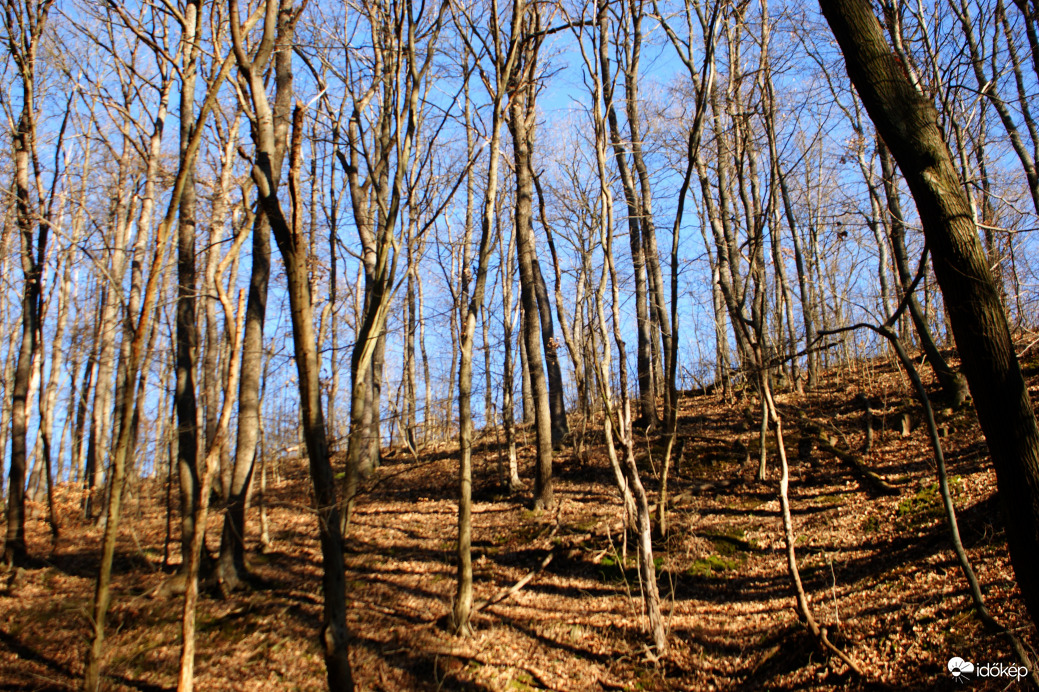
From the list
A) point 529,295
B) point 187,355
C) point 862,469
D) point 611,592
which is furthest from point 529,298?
point 862,469

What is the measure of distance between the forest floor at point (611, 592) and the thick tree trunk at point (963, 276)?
1706 millimetres

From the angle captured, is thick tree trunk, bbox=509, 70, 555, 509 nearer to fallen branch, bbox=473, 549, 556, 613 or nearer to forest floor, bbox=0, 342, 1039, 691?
forest floor, bbox=0, 342, 1039, 691

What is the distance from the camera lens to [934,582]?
20.1 ft

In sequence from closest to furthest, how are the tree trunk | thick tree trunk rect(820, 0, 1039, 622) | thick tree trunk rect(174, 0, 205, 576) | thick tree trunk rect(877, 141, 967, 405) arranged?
1. thick tree trunk rect(820, 0, 1039, 622)
2. thick tree trunk rect(174, 0, 205, 576)
3. thick tree trunk rect(877, 141, 967, 405)
4. the tree trunk

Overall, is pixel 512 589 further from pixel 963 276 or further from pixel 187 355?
pixel 963 276

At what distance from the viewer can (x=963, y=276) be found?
12.9 feet

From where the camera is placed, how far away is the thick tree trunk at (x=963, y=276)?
373 centimetres

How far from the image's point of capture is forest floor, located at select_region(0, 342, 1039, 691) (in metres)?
5.92

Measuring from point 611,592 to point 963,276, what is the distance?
6245 mm

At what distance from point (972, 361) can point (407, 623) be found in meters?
6.88

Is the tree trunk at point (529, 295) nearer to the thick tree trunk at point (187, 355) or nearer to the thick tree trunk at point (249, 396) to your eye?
the thick tree trunk at point (249, 396)

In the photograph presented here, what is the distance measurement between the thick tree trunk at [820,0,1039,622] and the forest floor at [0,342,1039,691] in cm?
→ 171

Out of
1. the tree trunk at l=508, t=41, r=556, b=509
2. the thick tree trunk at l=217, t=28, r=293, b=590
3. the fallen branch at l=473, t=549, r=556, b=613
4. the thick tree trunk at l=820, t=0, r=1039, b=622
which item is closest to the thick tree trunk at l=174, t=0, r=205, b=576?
the thick tree trunk at l=217, t=28, r=293, b=590

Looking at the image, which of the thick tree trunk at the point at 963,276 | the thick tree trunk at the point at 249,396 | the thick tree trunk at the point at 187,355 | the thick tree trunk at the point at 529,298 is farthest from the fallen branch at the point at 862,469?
the thick tree trunk at the point at 187,355
